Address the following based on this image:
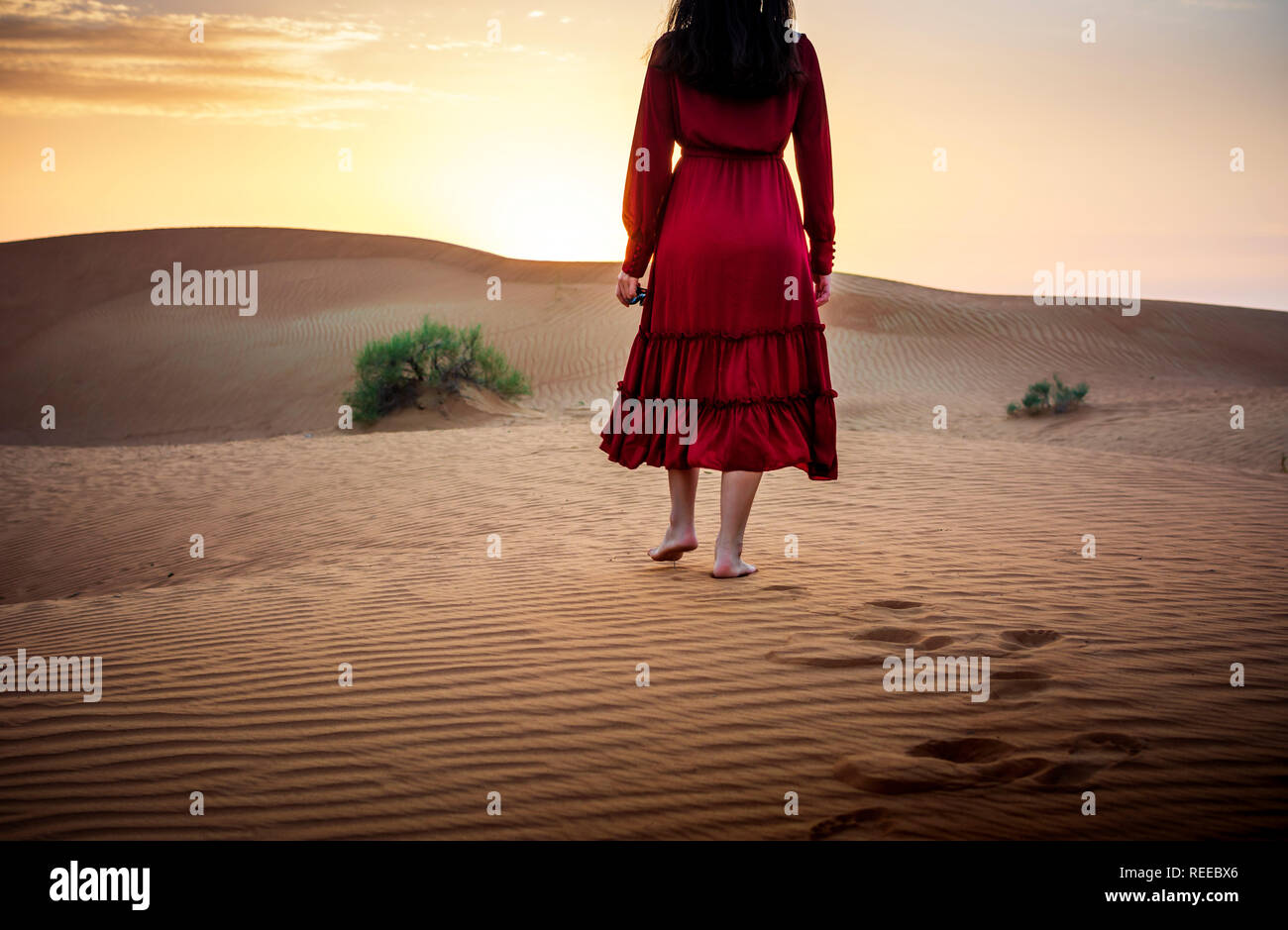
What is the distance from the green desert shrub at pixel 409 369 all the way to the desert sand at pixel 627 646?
23.4ft

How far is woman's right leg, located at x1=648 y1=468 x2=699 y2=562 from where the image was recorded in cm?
433

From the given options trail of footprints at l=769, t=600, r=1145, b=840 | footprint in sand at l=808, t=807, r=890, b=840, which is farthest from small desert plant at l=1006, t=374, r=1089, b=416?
footprint in sand at l=808, t=807, r=890, b=840

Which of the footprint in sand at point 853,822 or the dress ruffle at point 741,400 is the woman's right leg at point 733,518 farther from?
the footprint in sand at point 853,822

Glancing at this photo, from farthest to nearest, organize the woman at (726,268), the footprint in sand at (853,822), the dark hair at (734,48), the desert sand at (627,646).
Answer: the woman at (726,268), the dark hair at (734,48), the desert sand at (627,646), the footprint in sand at (853,822)

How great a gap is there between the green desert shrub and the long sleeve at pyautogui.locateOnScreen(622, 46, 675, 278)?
15024 millimetres

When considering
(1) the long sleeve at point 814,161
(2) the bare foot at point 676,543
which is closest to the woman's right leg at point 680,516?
(2) the bare foot at point 676,543

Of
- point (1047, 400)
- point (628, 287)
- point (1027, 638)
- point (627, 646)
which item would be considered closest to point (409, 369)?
point (1047, 400)

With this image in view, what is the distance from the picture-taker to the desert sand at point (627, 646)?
2.49 meters

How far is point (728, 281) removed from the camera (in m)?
4.10

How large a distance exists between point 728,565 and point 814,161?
186 centimetres

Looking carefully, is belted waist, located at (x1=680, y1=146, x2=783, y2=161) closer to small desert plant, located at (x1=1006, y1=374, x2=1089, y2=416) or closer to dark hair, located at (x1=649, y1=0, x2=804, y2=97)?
dark hair, located at (x1=649, y1=0, x2=804, y2=97)

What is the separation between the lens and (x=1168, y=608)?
4.03 meters

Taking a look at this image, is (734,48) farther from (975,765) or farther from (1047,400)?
(1047,400)

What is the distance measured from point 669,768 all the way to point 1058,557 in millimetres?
3153
